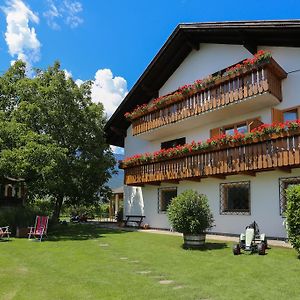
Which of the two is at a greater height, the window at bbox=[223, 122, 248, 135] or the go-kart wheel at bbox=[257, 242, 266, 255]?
the window at bbox=[223, 122, 248, 135]

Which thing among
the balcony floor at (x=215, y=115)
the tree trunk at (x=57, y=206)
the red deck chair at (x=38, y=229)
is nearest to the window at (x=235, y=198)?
the balcony floor at (x=215, y=115)

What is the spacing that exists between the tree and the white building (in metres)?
2.27

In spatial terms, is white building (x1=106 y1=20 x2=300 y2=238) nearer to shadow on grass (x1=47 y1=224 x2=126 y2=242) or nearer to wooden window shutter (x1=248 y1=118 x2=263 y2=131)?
wooden window shutter (x1=248 y1=118 x2=263 y2=131)

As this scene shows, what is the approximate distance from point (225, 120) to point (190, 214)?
6.77 metres

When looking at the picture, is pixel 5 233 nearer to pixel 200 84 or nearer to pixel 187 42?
pixel 200 84

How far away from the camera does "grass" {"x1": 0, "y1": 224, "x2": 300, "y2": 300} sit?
6777 mm

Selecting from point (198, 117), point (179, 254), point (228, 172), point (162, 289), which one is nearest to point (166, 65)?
point (198, 117)

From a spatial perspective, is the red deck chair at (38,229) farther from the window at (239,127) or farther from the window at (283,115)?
the window at (283,115)

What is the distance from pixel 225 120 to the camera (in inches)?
710

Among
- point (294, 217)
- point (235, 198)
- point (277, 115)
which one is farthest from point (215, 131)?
point (294, 217)

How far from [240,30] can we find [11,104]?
1348 centimetres

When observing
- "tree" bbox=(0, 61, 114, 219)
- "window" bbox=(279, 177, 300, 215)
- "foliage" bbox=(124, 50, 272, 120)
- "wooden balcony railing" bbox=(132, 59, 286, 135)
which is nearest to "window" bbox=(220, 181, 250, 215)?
"window" bbox=(279, 177, 300, 215)

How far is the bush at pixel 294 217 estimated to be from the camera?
1019cm

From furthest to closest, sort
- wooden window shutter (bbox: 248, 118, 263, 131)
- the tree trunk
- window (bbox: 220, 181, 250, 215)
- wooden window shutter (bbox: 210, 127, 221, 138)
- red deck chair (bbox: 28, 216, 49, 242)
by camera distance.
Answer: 1. the tree trunk
2. wooden window shutter (bbox: 210, 127, 221, 138)
3. window (bbox: 220, 181, 250, 215)
4. wooden window shutter (bbox: 248, 118, 263, 131)
5. red deck chair (bbox: 28, 216, 49, 242)
